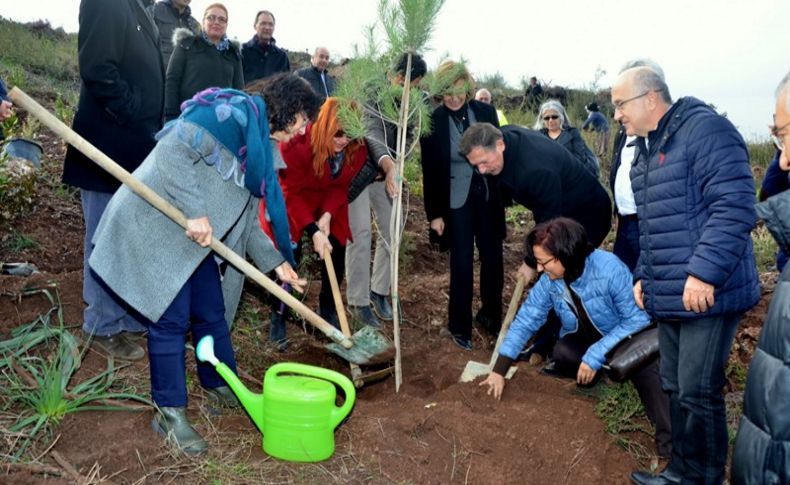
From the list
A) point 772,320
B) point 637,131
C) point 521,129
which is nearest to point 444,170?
point 521,129

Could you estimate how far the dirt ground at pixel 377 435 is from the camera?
2684mm

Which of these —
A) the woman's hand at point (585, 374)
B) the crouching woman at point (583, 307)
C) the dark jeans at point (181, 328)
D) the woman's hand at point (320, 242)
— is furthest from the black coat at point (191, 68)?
the woman's hand at point (585, 374)

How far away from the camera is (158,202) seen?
264 cm

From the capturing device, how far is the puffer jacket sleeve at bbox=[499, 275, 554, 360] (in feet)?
11.6

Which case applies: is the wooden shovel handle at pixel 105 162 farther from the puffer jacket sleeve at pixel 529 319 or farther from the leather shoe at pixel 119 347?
the puffer jacket sleeve at pixel 529 319

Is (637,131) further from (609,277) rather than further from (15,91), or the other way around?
(15,91)

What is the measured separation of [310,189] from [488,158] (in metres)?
1.12

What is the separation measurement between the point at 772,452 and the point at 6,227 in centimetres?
510

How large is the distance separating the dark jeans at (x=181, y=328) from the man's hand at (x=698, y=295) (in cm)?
195

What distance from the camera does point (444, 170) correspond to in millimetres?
4477

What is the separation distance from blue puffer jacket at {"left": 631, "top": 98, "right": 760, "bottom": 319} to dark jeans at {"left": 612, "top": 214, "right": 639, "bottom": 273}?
128cm

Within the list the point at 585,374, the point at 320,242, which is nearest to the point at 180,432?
the point at 320,242

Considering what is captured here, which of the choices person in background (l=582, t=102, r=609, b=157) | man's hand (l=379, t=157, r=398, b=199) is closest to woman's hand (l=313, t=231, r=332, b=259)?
man's hand (l=379, t=157, r=398, b=199)

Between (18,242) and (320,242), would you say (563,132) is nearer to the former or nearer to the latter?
(320,242)
